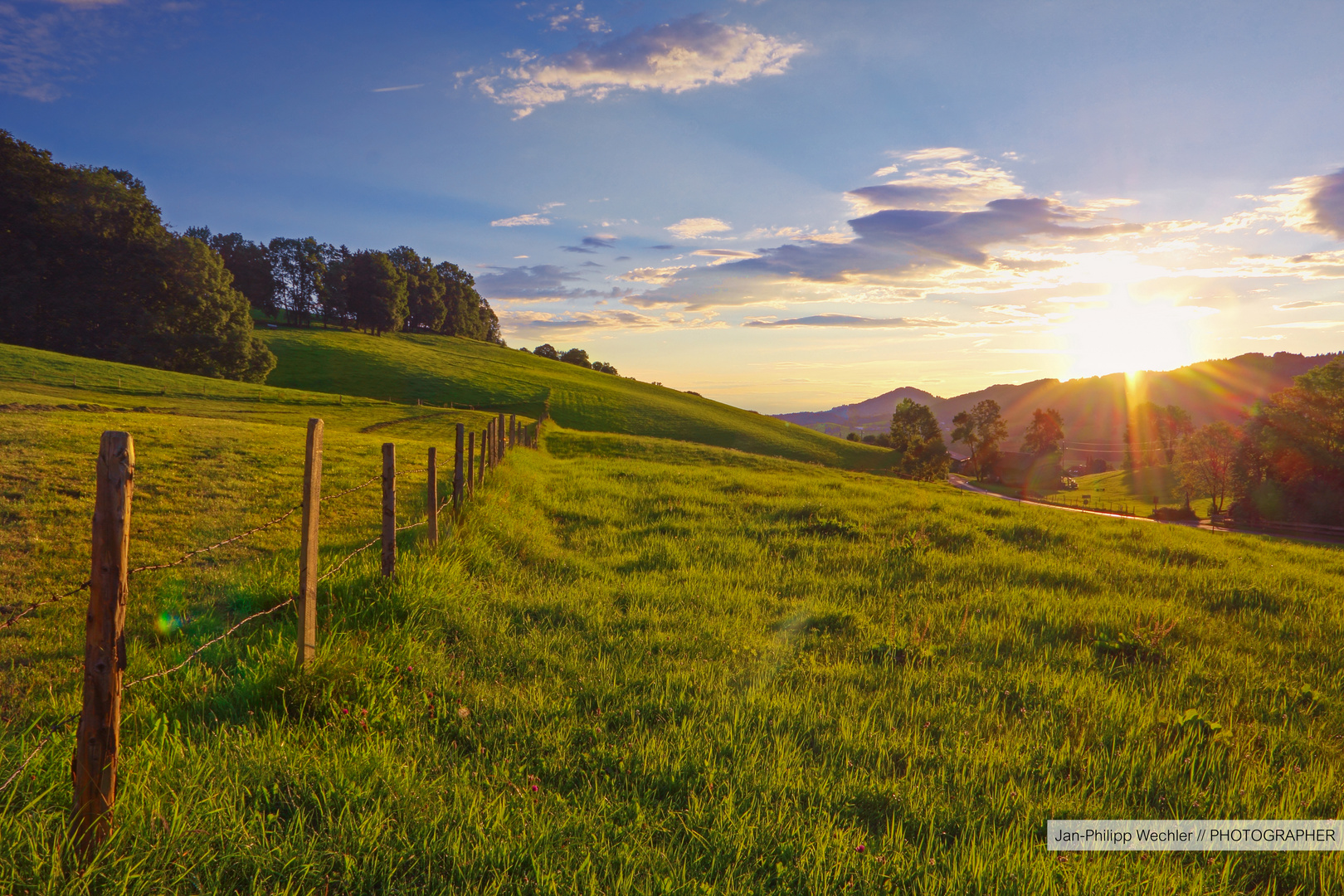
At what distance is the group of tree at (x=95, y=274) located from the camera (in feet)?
169

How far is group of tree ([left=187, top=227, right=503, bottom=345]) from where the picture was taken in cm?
9669

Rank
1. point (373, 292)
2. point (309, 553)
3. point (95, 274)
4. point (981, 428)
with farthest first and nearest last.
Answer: point (981, 428), point (373, 292), point (95, 274), point (309, 553)

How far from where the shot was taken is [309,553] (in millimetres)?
4844

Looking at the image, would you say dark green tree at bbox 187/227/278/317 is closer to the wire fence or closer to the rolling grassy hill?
the rolling grassy hill

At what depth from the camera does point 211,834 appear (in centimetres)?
325

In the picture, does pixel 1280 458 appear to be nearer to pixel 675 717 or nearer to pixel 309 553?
pixel 675 717

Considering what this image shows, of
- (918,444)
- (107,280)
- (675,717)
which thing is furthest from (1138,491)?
(107,280)

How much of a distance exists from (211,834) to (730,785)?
9.84 feet

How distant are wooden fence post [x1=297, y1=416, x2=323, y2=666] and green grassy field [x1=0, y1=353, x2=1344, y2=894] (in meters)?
0.26

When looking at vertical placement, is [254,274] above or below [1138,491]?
above

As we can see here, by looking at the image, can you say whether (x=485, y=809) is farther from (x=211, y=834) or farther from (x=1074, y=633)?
(x=1074, y=633)

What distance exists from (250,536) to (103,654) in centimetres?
736

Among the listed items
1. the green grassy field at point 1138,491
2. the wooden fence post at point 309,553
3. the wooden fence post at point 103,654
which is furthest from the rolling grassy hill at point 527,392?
the wooden fence post at point 103,654

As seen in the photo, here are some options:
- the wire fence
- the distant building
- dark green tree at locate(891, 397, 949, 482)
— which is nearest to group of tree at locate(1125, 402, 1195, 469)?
the distant building
